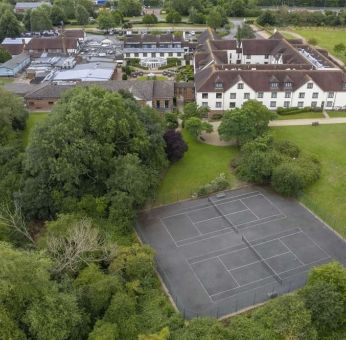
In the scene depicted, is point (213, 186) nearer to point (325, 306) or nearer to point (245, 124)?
point (245, 124)

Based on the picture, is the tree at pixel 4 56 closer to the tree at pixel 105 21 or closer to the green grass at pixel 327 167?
the tree at pixel 105 21

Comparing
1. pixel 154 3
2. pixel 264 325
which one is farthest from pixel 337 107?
pixel 154 3

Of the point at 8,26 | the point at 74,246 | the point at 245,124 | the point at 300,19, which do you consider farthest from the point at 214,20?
the point at 74,246

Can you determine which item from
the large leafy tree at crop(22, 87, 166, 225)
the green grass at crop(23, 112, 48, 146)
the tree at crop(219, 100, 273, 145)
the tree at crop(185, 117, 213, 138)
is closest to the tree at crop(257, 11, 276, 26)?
the tree at crop(219, 100, 273, 145)

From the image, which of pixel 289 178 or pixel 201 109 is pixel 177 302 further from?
pixel 201 109

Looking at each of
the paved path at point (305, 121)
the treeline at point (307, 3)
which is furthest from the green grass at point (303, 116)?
the treeline at point (307, 3)

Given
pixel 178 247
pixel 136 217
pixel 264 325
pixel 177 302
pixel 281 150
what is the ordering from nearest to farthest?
pixel 264 325 < pixel 177 302 < pixel 178 247 < pixel 136 217 < pixel 281 150
